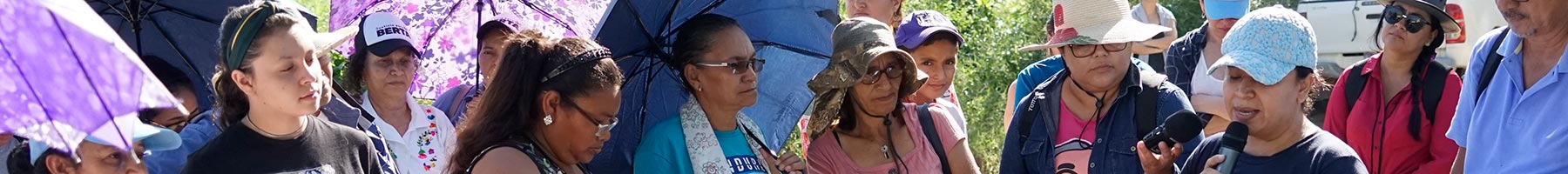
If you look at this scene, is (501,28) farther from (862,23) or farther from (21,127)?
(21,127)

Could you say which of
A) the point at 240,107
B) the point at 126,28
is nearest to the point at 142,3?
the point at 126,28

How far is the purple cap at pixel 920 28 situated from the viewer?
4773 mm

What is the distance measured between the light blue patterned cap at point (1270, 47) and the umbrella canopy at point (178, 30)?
7.01ft

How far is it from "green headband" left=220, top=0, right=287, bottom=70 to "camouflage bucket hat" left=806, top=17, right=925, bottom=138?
1.56 m

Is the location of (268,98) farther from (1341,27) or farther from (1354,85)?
(1341,27)

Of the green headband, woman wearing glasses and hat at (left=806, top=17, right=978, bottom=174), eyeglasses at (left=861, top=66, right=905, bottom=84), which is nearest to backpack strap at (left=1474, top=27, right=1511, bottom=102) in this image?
woman wearing glasses and hat at (left=806, top=17, right=978, bottom=174)

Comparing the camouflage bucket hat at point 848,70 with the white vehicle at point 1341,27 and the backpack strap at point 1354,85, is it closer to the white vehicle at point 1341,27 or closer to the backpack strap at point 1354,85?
the backpack strap at point 1354,85

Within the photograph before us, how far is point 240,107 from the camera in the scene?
324cm

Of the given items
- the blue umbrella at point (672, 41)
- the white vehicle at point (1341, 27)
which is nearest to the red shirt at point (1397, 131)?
the blue umbrella at point (672, 41)

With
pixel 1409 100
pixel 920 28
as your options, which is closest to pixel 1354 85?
pixel 1409 100

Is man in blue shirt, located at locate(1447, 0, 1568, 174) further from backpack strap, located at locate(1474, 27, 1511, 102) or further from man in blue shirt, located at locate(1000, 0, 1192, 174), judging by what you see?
man in blue shirt, located at locate(1000, 0, 1192, 174)

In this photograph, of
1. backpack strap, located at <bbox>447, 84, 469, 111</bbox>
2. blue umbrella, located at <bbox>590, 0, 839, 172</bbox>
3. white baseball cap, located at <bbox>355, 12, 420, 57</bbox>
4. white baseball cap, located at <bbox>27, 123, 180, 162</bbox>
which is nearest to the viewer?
white baseball cap, located at <bbox>27, 123, 180, 162</bbox>

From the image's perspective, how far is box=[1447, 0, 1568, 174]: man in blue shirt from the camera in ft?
10.9

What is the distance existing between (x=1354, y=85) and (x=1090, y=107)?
0.86 metres
